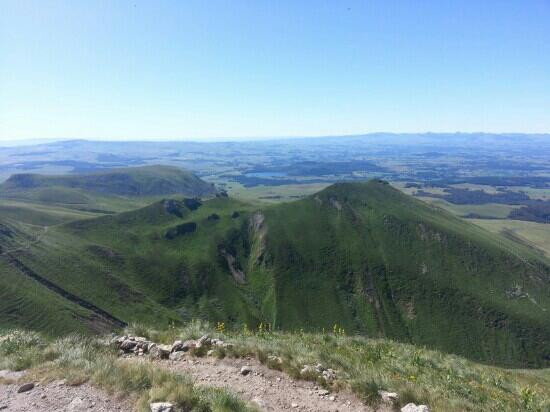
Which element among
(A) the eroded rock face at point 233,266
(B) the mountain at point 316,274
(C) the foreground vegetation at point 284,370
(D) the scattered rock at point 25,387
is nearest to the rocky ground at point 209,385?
(D) the scattered rock at point 25,387

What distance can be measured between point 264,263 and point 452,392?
4578 inches

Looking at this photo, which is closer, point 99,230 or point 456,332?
point 456,332

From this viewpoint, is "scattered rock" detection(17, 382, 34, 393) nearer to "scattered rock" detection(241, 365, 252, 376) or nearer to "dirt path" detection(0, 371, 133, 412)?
"dirt path" detection(0, 371, 133, 412)

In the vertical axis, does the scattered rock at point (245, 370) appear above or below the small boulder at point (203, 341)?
above

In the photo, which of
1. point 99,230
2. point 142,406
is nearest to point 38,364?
point 142,406

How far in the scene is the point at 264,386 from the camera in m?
11.6

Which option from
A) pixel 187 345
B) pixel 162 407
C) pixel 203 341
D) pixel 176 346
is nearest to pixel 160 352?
pixel 176 346

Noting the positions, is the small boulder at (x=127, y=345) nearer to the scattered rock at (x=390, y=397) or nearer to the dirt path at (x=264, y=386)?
the dirt path at (x=264, y=386)

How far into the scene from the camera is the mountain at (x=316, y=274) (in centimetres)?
9850

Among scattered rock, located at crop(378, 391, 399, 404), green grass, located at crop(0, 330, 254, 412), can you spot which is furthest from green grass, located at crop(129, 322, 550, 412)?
green grass, located at crop(0, 330, 254, 412)

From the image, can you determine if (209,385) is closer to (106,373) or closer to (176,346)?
(106,373)

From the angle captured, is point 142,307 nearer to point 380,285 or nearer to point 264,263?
point 264,263

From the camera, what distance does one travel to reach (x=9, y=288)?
290 feet

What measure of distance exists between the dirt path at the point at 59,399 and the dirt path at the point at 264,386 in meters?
2.61
